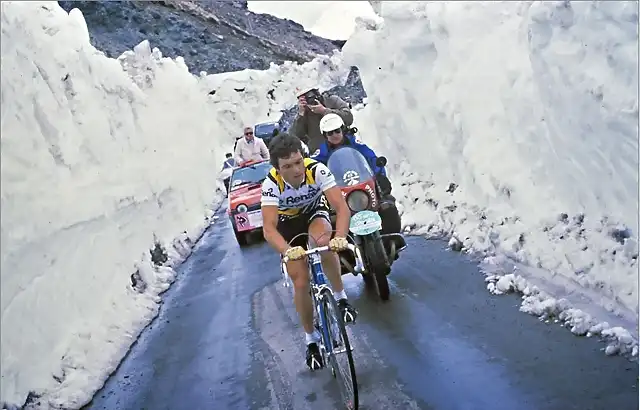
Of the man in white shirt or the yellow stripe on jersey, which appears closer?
the yellow stripe on jersey

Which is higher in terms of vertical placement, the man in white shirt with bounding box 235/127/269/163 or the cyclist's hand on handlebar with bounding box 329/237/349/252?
the man in white shirt with bounding box 235/127/269/163

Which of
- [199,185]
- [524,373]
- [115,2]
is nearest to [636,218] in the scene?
[524,373]

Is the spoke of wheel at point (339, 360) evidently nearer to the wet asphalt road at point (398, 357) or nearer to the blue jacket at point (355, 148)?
the wet asphalt road at point (398, 357)

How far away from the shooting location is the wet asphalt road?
512 cm

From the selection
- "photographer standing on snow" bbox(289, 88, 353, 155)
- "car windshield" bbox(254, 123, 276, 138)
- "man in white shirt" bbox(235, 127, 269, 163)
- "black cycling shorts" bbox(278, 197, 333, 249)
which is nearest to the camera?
"black cycling shorts" bbox(278, 197, 333, 249)

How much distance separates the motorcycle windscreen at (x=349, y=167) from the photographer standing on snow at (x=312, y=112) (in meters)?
2.89

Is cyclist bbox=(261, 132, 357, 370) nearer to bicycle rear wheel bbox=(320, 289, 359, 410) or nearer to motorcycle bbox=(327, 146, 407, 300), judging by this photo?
bicycle rear wheel bbox=(320, 289, 359, 410)

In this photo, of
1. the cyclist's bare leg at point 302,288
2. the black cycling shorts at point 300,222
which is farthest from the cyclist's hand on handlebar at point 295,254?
the black cycling shorts at point 300,222

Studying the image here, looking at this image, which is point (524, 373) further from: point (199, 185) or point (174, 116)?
point (174, 116)

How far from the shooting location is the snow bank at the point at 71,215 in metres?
7.26

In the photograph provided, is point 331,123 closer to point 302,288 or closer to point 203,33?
point 302,288

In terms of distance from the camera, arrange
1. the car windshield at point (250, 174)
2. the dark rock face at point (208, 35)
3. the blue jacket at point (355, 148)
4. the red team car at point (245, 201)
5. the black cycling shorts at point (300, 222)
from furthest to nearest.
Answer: the dark rock face at point (208, 35) → the car windshield at point (250, 174) → the red team car at point (245, 201) → the blue jacket at point (355, 148) → the black cycling shorts at point (300, 222)

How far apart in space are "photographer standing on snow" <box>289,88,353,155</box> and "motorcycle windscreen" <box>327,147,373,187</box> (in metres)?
2.89

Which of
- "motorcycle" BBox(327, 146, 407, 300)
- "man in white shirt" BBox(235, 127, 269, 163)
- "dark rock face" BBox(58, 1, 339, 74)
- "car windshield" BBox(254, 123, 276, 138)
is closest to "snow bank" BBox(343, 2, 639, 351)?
"motorcycle" BBox(327, 146, 407, 300)
